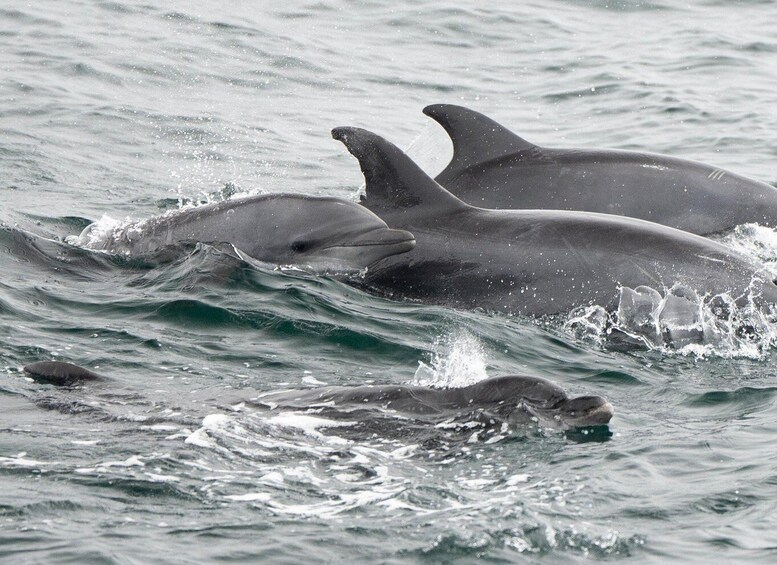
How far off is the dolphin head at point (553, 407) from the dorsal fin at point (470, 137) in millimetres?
5477

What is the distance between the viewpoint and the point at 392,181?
1132 centimetres

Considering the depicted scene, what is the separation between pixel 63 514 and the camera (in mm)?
6461

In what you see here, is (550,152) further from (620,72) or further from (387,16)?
(387,16)

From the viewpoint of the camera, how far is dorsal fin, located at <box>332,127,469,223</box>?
11.2 metres

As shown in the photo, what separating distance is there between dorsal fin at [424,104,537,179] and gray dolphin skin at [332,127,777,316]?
1454mm

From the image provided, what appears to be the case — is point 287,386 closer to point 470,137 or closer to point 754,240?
point 470,137

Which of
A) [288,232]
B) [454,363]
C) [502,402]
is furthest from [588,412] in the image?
[288,232]

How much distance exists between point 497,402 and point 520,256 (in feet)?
12.0

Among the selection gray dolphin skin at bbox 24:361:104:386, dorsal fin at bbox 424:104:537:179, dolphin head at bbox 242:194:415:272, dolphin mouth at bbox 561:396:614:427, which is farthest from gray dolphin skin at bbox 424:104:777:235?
gray dolphin skin at bbox 24:361:104:386

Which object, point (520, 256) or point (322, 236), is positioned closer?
point (520, 256)

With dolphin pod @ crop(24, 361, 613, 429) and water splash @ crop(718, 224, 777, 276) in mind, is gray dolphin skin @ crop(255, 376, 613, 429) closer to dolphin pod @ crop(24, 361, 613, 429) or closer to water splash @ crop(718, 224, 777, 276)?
dolphin pod @ crop(24, 361, 613, 429)

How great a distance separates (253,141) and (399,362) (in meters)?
9.93

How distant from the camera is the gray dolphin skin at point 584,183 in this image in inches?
500

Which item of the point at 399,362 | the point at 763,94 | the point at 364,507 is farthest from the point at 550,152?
the point at 763,94
